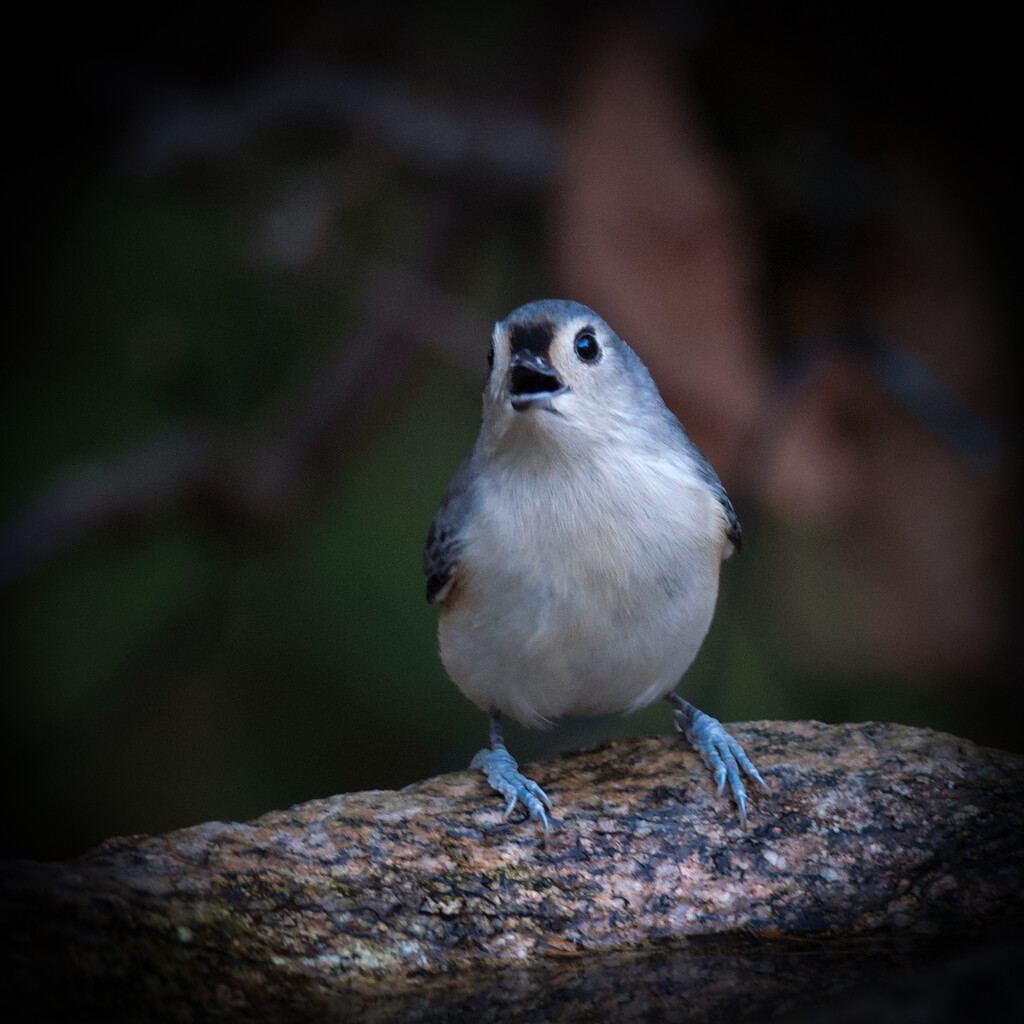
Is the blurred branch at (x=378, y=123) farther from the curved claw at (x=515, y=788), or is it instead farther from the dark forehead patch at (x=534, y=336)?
the curved claw at (x=515, y=788)

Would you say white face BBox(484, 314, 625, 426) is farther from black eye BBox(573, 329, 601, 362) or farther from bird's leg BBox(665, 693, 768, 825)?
bird's leg BBox(665, 693, 768, 825)

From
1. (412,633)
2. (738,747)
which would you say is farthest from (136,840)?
(412,633)

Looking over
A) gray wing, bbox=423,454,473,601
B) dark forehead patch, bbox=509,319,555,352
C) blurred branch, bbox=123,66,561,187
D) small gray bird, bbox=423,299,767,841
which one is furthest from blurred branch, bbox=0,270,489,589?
dark forehead patch, bbox=509,319,555,352

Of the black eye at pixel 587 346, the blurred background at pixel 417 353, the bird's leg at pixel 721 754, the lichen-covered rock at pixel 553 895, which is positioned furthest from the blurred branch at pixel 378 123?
the lichen-covered rock at pixel 553 895

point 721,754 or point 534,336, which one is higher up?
point 534,336

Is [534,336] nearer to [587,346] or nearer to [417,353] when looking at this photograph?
[587,346]

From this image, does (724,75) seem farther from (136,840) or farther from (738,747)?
(136,840)

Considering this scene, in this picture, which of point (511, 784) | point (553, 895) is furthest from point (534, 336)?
point (553, 895)
